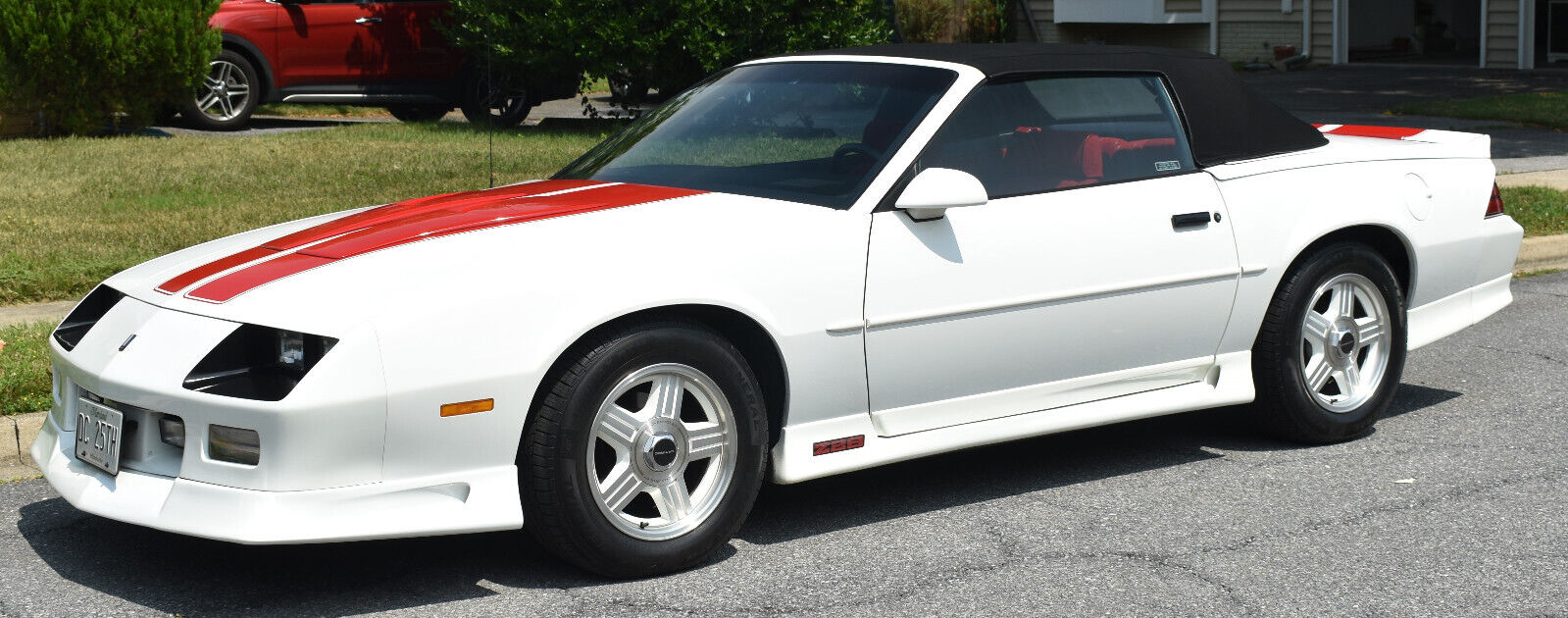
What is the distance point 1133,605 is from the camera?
4.05m

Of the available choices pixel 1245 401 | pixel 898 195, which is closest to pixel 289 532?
pixel 898 195

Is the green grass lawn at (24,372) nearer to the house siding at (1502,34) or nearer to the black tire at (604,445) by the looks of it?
the black tire at (604,445)

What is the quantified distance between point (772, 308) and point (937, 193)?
57 centimetres

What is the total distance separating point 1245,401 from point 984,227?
1282 mm

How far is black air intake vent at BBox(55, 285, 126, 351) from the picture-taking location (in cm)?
442

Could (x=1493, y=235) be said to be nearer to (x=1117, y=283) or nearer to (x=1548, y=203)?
(x=1117, y=283)

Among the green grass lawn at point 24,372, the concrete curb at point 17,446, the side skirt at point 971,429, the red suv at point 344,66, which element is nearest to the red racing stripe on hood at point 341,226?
the side skirt at point 971,429

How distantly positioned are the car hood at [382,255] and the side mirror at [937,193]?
0.33m

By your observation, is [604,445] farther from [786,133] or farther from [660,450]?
[786,133]

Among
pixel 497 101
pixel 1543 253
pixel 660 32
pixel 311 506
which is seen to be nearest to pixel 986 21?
pixel 497 101

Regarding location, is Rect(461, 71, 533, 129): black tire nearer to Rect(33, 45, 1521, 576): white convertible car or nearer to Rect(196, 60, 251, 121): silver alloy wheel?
Rect(196, 60, 251, 121): silver alloy wheel

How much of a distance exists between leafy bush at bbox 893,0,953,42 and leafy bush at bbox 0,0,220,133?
432 inches

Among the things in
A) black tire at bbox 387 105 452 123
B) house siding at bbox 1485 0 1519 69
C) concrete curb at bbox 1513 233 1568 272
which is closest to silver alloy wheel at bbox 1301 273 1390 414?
concrete curb at bbox 1513 233 1568 272

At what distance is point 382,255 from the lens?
13.4ft
